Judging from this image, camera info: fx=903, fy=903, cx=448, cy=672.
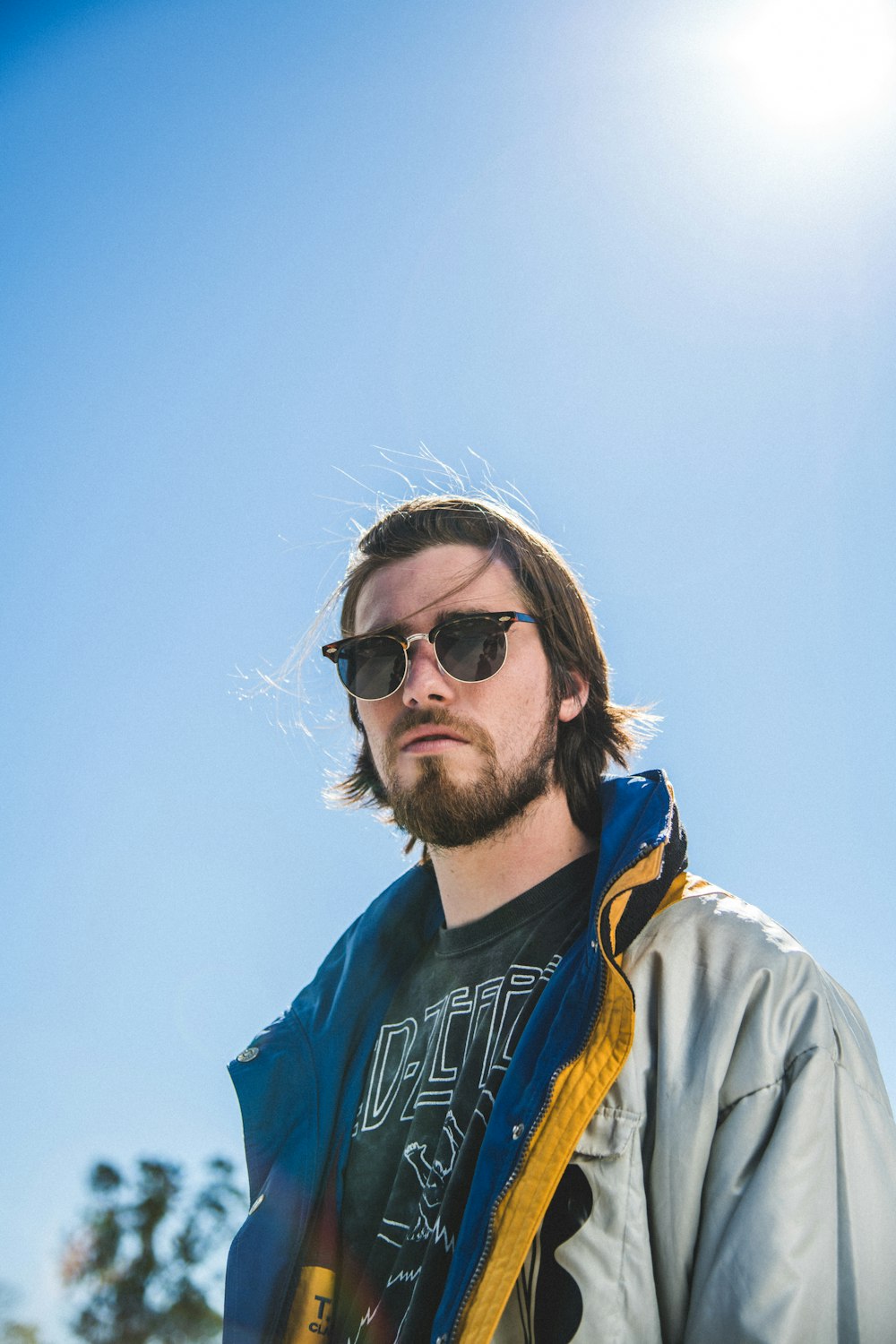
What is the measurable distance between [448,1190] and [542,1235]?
0.26 metres

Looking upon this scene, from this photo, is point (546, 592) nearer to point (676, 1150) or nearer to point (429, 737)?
point (429, 737)

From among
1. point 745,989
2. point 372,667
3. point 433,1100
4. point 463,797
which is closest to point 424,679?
point 372,667

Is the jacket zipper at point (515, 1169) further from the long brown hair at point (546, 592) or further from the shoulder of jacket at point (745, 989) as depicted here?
the long brown hair at point (546, 592)

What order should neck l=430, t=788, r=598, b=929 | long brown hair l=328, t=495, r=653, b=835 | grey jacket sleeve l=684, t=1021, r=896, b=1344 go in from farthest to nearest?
long brown hair l=328, t=495, r=653, b=835
neck l=430, t=788, r=598, b=929
grey jacket sleeve l=684, t=1021, r=896, b=1344

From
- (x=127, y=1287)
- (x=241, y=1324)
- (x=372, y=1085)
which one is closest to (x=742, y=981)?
(x=372, y=1085)

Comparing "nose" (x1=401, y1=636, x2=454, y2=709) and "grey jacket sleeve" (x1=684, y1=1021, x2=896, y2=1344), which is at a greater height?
"nose" (x1=401, y1=636, x2=454, y2=709)

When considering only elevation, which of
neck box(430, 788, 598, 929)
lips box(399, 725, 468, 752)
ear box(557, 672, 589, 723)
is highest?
ear box(557, 672, 589, 723)

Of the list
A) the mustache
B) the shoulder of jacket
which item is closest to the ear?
the mustache

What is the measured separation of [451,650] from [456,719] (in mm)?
232

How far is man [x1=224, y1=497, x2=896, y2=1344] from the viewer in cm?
172

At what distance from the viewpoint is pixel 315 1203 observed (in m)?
2.46

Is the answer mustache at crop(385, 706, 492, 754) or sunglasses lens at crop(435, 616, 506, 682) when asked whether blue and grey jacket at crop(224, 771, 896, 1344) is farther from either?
sunglasses lens at crop(435, 616, 506, 682)

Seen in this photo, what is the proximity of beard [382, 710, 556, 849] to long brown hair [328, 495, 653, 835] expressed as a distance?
283mm

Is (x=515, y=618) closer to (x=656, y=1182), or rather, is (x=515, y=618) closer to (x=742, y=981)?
(x=742, y=981)
